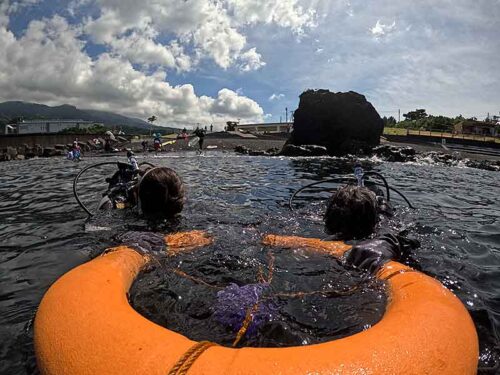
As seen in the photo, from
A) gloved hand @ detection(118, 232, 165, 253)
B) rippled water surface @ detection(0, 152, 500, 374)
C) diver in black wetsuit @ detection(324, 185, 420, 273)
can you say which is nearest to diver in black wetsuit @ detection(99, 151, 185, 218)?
rippled water surface @ detection(0, 152, 500, 374)

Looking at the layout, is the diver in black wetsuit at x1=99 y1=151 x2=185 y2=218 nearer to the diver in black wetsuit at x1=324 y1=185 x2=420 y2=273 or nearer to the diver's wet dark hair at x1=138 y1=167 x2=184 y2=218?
the diver's wet dark hair at x1=138 y1=167 x2=184 y2=218

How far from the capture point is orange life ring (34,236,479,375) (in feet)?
5.04

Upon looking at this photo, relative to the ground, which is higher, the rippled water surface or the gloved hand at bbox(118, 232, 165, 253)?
the gloved hand at bbox(118, 232, 165, 253)

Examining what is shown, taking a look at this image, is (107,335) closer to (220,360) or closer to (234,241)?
(220,360)

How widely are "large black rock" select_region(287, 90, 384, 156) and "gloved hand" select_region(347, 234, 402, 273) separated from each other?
33.6 metres

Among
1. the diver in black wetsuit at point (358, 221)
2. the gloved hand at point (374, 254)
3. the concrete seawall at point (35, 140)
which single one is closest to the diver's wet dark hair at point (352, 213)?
the diver in black wetsuit at point (358, 221)

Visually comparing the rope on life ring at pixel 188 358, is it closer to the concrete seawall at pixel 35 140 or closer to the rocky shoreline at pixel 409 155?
the rocky shoreline at pixel 409 155

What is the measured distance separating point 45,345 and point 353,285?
231 cm

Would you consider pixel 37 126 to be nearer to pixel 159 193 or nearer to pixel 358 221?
pixel 159 193

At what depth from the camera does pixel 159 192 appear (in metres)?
4.55

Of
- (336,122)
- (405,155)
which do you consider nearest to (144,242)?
(405,155)

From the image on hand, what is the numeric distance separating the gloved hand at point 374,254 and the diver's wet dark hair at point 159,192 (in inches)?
96.1

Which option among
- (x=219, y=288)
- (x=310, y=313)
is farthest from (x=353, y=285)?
(x=219, y=288)

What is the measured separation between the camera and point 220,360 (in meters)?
1.57
